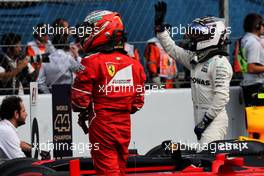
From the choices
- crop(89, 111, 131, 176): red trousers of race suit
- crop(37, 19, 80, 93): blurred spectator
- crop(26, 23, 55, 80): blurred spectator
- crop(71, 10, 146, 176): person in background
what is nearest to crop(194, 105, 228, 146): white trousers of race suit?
crop(71, 10, 146, 176): person in background

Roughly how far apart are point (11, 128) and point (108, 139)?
7.83 ft

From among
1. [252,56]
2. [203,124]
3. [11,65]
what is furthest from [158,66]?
[203,124]

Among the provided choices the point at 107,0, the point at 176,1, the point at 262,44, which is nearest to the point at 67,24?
the point at 107,0

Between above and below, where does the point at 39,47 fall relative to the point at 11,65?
above

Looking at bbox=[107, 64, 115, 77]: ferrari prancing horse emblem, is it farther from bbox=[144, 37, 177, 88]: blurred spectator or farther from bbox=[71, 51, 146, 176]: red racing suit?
bbox=[144, 37, 177, 88]: blurred spectator

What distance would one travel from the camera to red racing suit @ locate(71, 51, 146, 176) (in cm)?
679

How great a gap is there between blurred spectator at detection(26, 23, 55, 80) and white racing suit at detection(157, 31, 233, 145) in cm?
290

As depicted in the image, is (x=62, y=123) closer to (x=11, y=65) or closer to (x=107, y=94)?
(x=11, y=65)

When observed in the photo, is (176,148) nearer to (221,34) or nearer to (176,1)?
(221,34)

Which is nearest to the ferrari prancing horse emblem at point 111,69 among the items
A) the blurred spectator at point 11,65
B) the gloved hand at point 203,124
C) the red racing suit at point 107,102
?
the red racing suit at point 107,102

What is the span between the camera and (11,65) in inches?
435

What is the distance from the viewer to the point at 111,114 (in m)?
6.89

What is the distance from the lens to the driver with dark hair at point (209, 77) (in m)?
8.66

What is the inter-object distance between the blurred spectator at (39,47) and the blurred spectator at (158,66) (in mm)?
1223
